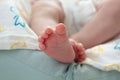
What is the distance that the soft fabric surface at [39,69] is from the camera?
2.97 feet

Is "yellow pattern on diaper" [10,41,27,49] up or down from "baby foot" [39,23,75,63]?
down

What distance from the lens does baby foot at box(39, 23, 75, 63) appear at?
83cm

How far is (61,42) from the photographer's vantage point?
2.79 ft

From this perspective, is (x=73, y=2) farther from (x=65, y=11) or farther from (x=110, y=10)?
(x=110, y=10)

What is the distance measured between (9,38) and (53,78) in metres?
0.18

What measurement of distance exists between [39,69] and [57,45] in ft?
0.35

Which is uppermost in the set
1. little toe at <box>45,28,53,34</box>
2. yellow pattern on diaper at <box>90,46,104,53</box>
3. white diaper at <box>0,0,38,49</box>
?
little toe at <box>45,28,53,34</box>

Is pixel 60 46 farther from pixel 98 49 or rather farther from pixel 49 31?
pixel 98 49

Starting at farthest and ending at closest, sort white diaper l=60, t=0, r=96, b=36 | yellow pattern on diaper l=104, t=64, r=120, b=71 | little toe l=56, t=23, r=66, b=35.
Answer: white diaper l=60, t=0, r=96, b=36 → yellow pattern on diaper l=104, t=64, r=120, b=71 → little toe l=56, t=23, r=66, b=35

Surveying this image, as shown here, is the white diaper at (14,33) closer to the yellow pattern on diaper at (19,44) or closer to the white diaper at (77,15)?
the yellow pattern on diaper at (19,44)

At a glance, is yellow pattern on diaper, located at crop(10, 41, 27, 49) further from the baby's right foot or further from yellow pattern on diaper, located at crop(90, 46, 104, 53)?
yellow pattern on diaper, located at crop(90, 46, 104, 53)

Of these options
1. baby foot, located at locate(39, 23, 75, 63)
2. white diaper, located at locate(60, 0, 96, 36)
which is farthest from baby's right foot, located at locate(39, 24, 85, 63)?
white diaper, located at locate(60, 0, 96, 36)

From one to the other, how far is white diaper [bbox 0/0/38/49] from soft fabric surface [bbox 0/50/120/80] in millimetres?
23

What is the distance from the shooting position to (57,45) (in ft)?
2.82
